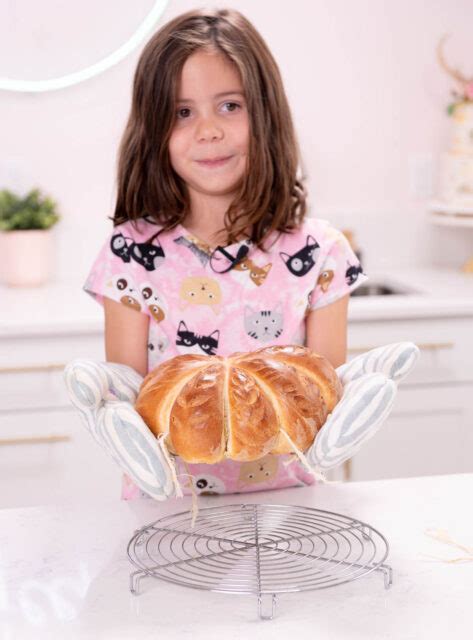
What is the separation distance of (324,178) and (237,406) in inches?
77.3

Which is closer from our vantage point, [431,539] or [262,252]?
[431,539]

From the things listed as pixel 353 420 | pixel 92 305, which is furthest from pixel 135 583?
pixel 92 305

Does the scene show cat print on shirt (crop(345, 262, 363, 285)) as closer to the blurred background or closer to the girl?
the girl

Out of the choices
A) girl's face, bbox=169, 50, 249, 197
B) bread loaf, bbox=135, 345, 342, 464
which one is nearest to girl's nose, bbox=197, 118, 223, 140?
girl's face, bbox=169, 50, 249, 197

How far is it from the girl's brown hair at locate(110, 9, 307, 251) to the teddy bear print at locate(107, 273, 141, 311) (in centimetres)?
10

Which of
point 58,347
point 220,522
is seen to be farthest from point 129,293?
point 58,347

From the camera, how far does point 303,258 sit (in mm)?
1515

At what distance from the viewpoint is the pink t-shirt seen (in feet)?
4.92

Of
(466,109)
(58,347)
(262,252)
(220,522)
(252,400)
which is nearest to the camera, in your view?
(252,400)

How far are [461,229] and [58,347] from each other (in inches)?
51.9

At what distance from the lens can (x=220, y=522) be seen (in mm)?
1142

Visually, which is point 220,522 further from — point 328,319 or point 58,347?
point 58,347

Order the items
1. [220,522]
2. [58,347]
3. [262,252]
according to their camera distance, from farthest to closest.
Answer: [58,347], [262,252], [220,522]

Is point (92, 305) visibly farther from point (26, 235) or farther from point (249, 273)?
point (249, 273)
